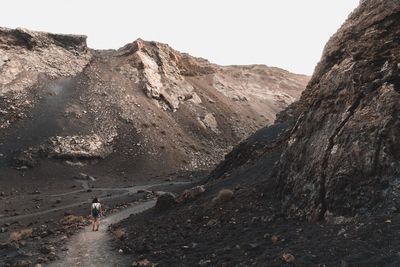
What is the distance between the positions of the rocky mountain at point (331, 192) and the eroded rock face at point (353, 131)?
4 cm

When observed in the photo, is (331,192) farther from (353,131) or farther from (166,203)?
(166,203)

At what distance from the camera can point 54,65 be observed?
81.1 metres

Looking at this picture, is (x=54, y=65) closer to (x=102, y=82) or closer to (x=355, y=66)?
(x=102, y=82)

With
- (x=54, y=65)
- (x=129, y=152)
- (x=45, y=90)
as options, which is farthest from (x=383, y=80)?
(x=54, y=65)

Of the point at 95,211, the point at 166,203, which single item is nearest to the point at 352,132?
the point at 166,203

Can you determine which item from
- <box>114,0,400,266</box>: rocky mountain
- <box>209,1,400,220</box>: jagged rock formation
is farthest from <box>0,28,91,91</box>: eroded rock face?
<box>209,1,400,220</box>: jagged rock formation

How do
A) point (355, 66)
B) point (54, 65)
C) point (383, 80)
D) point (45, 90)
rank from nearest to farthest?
point (383, 80) → point (355, 66) → point (45, 90) → point (54, 65)

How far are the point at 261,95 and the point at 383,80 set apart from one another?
364 ft

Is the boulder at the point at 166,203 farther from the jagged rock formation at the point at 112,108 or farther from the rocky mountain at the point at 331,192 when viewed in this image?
the jagged rock formation at the point at 112,108

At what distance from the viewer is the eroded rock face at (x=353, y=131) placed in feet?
42.8

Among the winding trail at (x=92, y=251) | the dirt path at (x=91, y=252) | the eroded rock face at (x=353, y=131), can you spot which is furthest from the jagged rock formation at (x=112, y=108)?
the eroded rock face at (x=353, y=131)

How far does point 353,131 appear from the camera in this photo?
1452 cm

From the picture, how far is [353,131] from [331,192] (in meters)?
2.29

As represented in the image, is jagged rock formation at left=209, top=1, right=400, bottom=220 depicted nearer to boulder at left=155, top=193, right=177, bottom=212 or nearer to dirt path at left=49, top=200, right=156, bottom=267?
dirt path at left=49, top=200, right=156, bottom=267
